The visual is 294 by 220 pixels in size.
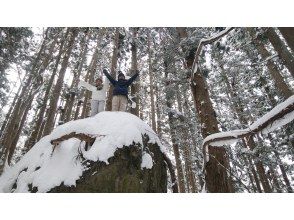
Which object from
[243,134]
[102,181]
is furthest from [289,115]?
[102,181]

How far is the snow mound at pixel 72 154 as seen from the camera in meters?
4.31

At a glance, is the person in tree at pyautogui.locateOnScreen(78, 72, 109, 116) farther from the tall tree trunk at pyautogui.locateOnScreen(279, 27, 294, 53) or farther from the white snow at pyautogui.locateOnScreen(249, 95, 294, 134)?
the white snow at pyautogui.locateOnScreen(249, 95, 294, 134)

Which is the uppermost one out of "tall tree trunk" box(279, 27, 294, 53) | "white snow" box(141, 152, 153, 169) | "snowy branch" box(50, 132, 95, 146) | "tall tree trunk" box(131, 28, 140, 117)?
"tall tree trunk" box(131, 28, 140, 117)

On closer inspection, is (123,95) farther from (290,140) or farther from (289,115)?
(290,140)

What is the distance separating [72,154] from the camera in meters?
4.54

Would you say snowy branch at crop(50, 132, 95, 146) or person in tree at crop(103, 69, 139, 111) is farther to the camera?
person in tree at crop(103, 69, 139, 111)

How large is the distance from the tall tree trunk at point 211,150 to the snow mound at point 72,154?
3.76 feet

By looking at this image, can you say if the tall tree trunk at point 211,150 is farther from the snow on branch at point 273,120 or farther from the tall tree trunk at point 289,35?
the tall tree trunk at point 289,35

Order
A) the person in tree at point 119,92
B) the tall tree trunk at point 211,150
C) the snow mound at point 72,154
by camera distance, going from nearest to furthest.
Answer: the snow mound at point 72,154, the tall tree trunk at point 211,150, the person in tree at point 119,92

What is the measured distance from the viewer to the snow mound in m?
4.31

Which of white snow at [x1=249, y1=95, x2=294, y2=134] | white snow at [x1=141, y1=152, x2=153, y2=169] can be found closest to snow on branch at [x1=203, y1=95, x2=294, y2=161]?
white snow at [x1=249, y1=95, x2=294, y2=134]

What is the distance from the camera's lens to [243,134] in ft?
8.63

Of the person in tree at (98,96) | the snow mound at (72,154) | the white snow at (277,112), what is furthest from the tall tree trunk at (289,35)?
the person in tree at (98,96)

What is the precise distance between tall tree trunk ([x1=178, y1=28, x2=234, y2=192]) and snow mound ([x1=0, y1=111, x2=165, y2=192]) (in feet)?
3.76
